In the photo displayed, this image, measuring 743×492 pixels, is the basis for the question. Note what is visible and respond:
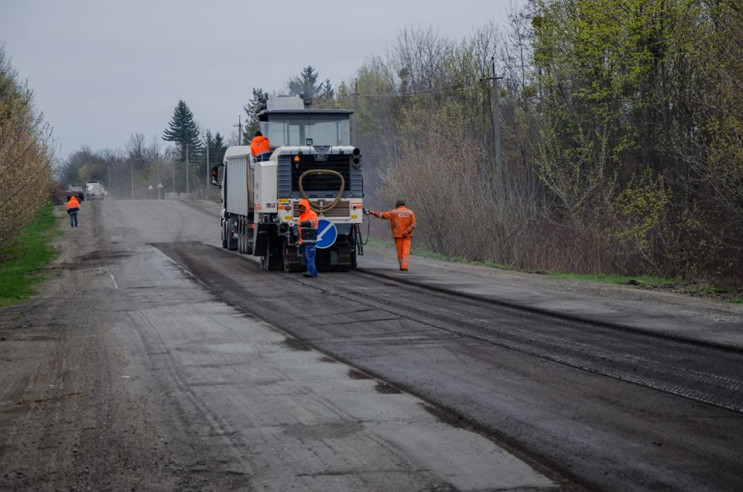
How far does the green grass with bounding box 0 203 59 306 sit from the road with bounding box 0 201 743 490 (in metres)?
3.03

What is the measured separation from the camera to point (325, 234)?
2344 cm

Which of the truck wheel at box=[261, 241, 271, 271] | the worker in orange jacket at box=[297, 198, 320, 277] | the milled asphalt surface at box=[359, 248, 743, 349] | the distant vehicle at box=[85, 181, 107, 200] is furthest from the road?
the distant vehicle at box=[85, 181, 107, 200]

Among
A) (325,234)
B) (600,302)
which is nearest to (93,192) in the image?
(325,234)

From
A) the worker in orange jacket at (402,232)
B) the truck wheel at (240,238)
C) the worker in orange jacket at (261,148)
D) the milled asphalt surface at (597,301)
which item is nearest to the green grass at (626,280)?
the milled asphalt surface at (597,301)

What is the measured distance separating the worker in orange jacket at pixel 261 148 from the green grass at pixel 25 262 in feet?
20.6

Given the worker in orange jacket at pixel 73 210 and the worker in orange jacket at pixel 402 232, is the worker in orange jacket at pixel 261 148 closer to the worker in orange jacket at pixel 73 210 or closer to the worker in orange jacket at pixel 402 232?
the worker in orange jacket at pixel 402 232

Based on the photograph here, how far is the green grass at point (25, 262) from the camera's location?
2034 cm

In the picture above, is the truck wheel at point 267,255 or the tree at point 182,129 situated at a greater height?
the tree at point 182,129

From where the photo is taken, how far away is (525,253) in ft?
95.3

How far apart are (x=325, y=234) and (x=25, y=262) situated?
37.2ft

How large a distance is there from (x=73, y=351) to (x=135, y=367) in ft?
5.66

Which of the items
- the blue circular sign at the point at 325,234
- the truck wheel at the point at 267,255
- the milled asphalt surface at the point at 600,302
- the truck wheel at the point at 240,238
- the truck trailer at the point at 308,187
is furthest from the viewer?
the truck wheel at the point at 240,238


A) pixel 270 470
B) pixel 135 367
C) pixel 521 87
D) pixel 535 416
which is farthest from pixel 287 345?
pixel 521 87

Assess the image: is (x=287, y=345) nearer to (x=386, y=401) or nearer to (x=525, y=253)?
(x=386, y=401)
